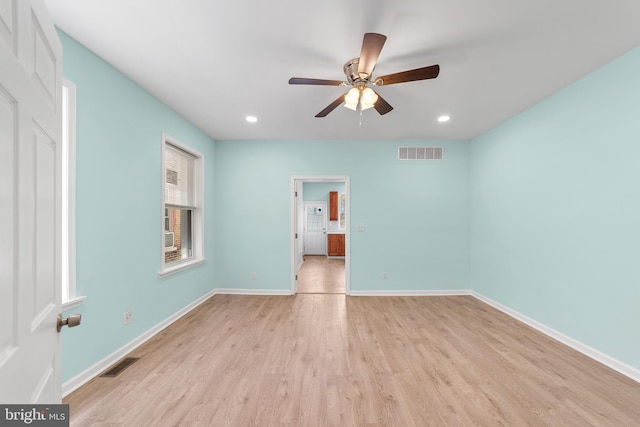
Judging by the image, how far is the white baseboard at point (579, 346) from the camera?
6.87ft

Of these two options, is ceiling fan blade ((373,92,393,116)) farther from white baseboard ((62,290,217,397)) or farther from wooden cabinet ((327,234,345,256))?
wooden cabinet ((327,234,345,256))

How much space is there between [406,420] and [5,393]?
188cm

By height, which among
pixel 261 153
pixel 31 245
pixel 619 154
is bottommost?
pixel 31 245

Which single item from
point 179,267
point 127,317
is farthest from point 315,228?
point 127,317

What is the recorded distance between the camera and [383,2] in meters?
1.62

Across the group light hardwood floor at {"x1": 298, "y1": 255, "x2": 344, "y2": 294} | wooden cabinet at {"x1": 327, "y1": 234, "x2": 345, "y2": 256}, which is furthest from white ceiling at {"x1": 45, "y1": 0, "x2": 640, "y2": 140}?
wooden cabinet at {"x1": 327, "y1": 234, "x2": 345, "y2": 256}

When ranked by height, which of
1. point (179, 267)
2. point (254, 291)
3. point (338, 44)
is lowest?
point (254, 291)

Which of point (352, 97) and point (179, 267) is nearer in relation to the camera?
point (352, 97)

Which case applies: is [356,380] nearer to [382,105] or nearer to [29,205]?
[29,205]

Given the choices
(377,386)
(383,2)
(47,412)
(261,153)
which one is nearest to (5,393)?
(47,412)

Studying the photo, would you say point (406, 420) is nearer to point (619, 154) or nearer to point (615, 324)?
point (615, 324)

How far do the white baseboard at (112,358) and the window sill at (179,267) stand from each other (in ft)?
1.75

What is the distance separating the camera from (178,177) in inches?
140

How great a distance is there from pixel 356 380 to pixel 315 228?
7.03 m
